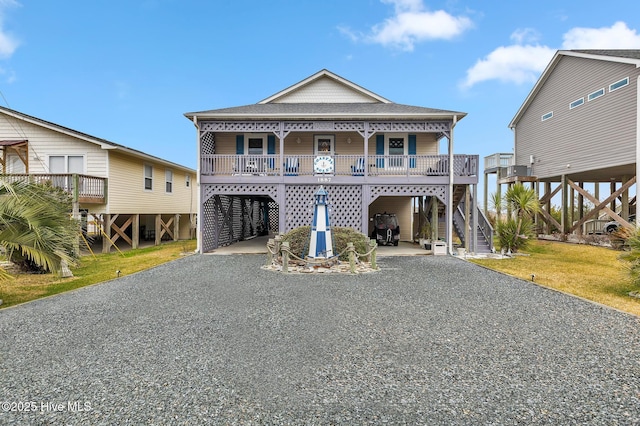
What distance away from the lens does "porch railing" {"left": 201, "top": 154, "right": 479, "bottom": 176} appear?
14219 millimetres

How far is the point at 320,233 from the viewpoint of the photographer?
10.6m

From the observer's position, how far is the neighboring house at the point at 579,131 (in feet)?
47.7

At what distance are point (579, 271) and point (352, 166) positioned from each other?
9.00 meters

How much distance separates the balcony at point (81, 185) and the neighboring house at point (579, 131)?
23.2 meters

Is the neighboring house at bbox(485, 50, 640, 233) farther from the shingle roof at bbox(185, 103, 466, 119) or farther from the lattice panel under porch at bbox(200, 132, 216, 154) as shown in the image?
the lattice panel under porch at bbox(200, 132, 216, 154)

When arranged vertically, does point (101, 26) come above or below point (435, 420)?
above

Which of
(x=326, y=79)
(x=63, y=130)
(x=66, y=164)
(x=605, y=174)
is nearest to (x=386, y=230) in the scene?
(x=326, y=79)

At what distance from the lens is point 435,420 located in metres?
2.94

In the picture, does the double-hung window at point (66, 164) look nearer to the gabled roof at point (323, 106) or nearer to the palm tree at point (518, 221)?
the gabled roof at point (323, 106)

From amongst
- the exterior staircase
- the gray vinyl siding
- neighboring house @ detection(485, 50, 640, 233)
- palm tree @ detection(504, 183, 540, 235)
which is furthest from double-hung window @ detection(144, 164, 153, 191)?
the gray vinyl siding

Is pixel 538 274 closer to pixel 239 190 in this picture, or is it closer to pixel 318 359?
pixel 318 359

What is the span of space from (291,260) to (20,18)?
68.4ft

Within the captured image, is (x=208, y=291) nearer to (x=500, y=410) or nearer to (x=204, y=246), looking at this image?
(x=500, y=410)

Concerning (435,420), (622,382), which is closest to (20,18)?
(435,420)
